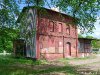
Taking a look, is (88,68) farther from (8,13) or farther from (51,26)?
(51,26)

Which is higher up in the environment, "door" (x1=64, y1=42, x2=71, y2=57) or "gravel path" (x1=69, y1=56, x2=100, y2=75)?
"door" (x1=64, y1=42, x2=71, y2=57)

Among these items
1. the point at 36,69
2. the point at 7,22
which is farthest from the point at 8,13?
the point at 36,69

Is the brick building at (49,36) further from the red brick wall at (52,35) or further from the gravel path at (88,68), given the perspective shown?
the gravel path at (88,68)

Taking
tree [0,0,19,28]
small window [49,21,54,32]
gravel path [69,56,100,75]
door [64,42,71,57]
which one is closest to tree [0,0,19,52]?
tree [0,0,19,28]

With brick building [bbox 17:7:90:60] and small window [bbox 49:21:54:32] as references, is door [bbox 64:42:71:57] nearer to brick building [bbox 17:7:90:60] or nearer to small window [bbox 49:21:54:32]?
brick building [bbox 17:7:90:60]

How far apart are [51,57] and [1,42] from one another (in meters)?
14.2

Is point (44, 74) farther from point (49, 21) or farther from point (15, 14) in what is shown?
point (49, 21)

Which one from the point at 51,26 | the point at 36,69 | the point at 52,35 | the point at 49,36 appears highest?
the point at 51,26

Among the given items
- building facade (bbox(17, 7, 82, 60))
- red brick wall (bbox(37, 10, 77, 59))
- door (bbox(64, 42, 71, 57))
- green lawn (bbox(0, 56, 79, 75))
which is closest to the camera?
green lawn (bbox(0, 56, 79, 75))

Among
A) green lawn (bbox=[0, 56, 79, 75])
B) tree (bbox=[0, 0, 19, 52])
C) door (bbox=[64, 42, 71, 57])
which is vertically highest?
tree (bbox=[0, 0, 19, 52])

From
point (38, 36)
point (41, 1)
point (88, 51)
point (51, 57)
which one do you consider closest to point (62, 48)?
point (51, 57)

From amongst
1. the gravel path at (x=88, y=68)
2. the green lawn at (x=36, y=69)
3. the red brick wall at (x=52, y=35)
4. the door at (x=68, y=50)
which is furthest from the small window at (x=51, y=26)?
the green lawn at (x=36, y=69)

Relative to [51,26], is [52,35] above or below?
below

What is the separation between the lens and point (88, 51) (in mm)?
45062
